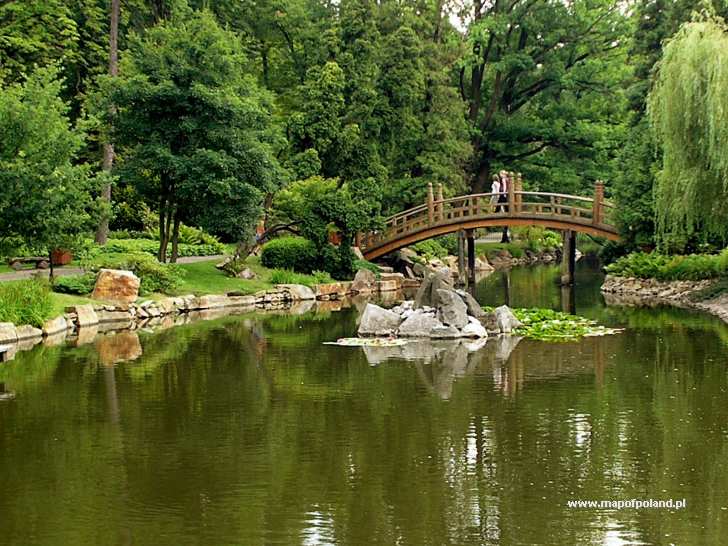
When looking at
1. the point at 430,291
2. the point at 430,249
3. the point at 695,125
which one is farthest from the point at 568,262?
the point at 430,291

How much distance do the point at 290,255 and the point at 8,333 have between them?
43.7ft

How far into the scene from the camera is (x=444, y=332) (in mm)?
19734

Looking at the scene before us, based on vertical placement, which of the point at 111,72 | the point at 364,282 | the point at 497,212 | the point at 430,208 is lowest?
the point at 364,282

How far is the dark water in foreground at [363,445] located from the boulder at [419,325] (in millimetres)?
1484

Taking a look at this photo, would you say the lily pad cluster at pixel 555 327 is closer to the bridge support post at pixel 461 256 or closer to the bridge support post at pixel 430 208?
the bridge support post at pixel 430 208

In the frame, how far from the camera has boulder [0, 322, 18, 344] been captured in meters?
18.7

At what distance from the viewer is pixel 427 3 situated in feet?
134

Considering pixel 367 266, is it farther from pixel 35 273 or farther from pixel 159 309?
pixel 35 273

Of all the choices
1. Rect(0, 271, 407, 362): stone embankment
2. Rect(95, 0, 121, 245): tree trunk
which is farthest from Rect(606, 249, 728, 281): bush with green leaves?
Rect(95, 0, 121, 245): tree trunk

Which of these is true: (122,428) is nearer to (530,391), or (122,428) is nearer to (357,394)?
(357,394)

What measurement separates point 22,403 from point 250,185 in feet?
47.7

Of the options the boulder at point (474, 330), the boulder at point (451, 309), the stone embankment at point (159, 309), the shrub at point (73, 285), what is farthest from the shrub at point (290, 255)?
the boulder at point (474, 330)

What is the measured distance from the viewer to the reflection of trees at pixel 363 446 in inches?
334

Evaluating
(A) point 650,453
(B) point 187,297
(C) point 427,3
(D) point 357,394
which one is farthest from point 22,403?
(C) point 427,3
